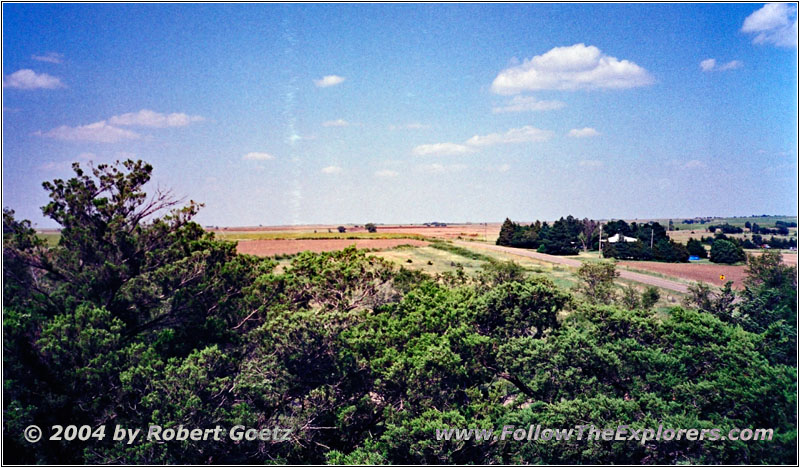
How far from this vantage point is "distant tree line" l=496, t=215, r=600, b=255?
3959cm

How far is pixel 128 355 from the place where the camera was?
13547 millimetres

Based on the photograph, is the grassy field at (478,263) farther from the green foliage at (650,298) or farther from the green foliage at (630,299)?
the green foliage at (630,299)

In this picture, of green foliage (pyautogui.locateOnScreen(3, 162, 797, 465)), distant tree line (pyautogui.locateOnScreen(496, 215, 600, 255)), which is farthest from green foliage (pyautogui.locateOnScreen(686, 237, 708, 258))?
green foliage (pyautogui.locateOnScreen(3, 162, 797, 465))

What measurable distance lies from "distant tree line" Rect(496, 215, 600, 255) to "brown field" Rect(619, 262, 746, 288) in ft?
12.9

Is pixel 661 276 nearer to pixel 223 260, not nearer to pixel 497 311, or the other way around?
pixel 497 311

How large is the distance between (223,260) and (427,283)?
734cm

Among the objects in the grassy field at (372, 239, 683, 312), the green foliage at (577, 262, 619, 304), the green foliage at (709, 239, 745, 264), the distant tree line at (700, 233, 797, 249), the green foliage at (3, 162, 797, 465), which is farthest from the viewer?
the green foliage at (709, 239, 745, 264)

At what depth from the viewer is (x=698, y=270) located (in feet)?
108

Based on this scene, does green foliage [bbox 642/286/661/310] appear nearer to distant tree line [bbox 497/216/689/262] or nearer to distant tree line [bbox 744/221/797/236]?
distant tree line [bbox 744/221/797/236]

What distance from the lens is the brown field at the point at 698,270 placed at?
27062 millimetres

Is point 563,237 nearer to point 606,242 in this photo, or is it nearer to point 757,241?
point 606,242

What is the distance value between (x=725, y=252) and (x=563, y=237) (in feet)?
34.7

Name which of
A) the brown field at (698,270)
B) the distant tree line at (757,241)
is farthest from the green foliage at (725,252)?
the brown field at (698,270)

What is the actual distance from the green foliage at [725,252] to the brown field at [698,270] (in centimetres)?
A: 72
